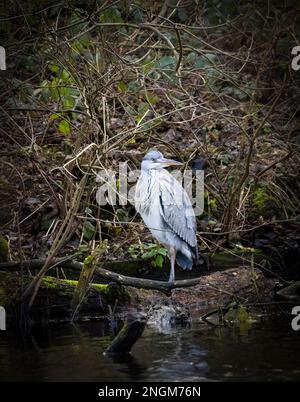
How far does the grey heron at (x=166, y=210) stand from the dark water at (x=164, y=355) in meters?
1.71

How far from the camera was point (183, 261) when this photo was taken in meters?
9.77

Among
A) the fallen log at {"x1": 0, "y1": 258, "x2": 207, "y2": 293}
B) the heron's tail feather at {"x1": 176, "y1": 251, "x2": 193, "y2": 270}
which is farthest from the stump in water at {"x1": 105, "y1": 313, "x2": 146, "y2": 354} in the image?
the heron's tail feather at {"x1": 176, "y1": 251, "x2": 193, "y2": 270}

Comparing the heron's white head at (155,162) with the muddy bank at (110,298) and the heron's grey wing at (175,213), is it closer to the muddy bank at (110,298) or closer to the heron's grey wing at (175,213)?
the heron's grey wing at (175,213)

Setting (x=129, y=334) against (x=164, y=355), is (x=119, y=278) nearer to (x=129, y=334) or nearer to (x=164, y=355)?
(x=164, y=355)

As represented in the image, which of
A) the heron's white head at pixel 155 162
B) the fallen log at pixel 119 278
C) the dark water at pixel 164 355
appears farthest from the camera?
the heron's white head at pixel 155 162

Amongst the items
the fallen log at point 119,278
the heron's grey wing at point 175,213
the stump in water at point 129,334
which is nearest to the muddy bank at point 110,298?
the fallen log at point 119,278

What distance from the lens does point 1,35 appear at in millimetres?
8383

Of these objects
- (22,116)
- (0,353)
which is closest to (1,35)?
(22,116)

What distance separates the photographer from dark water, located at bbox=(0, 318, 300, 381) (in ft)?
20.0

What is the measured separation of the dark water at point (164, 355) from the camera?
6082mm

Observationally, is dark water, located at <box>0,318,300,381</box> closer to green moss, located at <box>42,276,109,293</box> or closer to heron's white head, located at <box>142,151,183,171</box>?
green moss, located at <box>42,276,109,293</box>

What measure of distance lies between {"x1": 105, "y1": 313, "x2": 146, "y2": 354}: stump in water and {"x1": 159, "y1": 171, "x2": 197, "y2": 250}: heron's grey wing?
114 inches

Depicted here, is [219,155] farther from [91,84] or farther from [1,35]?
[1,35]

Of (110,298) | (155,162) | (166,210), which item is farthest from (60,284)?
(155,162)
